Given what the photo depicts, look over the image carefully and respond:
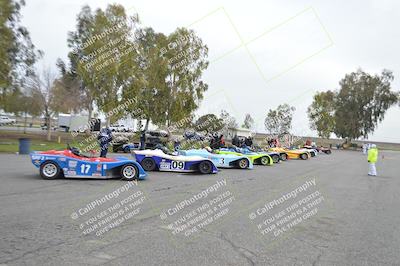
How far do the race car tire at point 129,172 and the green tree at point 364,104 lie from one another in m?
65.1

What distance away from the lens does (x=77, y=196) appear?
9.02 metres

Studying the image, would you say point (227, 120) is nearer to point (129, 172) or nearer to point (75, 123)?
point (75, 123)

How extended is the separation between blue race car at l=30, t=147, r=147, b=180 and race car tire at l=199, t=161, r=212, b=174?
11.9ft

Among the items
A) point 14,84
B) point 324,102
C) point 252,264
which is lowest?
point 252,264

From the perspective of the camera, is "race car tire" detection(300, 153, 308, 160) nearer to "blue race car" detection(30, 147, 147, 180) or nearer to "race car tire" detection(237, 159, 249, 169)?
"race car tire" detection(237, 159, 249, 169)

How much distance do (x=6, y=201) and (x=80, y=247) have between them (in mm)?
3551

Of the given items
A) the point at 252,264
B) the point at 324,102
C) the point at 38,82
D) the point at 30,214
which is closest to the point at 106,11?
the point at 38,82

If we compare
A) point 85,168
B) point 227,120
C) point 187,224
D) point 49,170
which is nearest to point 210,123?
point 227,120

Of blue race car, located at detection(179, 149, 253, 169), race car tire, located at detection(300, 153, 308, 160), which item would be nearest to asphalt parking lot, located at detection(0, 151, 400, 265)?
blue race car, located at detection(179, 149, 253, 169)

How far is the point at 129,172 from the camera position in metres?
12.2

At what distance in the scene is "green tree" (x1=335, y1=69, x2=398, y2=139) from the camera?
7062 centimetres

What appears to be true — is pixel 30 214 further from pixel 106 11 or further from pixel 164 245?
pixel 106 11

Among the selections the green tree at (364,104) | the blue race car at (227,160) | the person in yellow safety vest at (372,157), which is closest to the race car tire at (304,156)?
the person in yellow safety vest at (372,157)

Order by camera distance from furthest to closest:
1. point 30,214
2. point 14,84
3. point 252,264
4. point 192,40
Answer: point 192,40 → point 14,84 → point 30,214 → point 252,264
